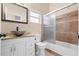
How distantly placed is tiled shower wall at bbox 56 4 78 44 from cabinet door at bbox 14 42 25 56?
27.4 inches

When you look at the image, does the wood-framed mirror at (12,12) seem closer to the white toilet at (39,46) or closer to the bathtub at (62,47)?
the white toilet at (39,46)

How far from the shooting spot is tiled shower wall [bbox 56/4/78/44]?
4.65 ft

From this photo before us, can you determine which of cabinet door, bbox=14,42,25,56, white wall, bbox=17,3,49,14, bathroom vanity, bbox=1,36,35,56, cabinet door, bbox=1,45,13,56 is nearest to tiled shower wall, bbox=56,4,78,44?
white wall, bbox=17,3,49,14

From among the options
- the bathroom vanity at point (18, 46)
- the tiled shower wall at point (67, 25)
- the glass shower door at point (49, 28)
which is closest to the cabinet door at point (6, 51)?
the bathroom vanity at point (18, 46)

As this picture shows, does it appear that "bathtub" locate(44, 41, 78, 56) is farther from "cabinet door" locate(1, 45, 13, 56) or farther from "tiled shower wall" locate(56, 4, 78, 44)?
"cabinet door" locate(1, 45, 13, 56)

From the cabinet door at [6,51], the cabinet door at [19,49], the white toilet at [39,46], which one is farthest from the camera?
the white toilet at [39,46]

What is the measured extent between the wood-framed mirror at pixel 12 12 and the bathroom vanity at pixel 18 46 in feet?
1.02

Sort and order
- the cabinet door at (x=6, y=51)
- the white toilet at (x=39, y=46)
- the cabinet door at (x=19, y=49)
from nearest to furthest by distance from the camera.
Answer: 1. the cabinet door at (x=6, y=51)
2. the cabinet door at (x=19, y=49)
3. the white toilet at (x=39, y=46)

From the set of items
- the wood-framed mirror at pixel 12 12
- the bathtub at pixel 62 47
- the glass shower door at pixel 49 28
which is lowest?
the bathtub at pixel 62 47

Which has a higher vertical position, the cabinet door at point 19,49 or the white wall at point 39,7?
the white wall at point 39,7

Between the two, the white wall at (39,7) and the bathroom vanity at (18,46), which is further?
the white wall at (39,7)

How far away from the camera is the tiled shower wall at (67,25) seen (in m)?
1.42

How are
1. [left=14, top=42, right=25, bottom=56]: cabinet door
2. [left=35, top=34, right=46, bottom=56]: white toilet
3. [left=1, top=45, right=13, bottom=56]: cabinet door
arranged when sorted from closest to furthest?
[left=1, top=45, right=13, bottom=56]: cabinet door → [left=14, top=42, right=25, bottom=56]: cabinet door → [left=35, top=34, right=46, bottom=56]: white toilet

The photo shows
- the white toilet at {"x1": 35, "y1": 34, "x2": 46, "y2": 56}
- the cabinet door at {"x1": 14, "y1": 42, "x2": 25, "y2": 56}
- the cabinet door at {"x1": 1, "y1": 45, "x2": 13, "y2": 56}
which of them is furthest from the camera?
the white toilet at {"x1": 35, "y1": 34, "x2": 46, "y2": 56}
